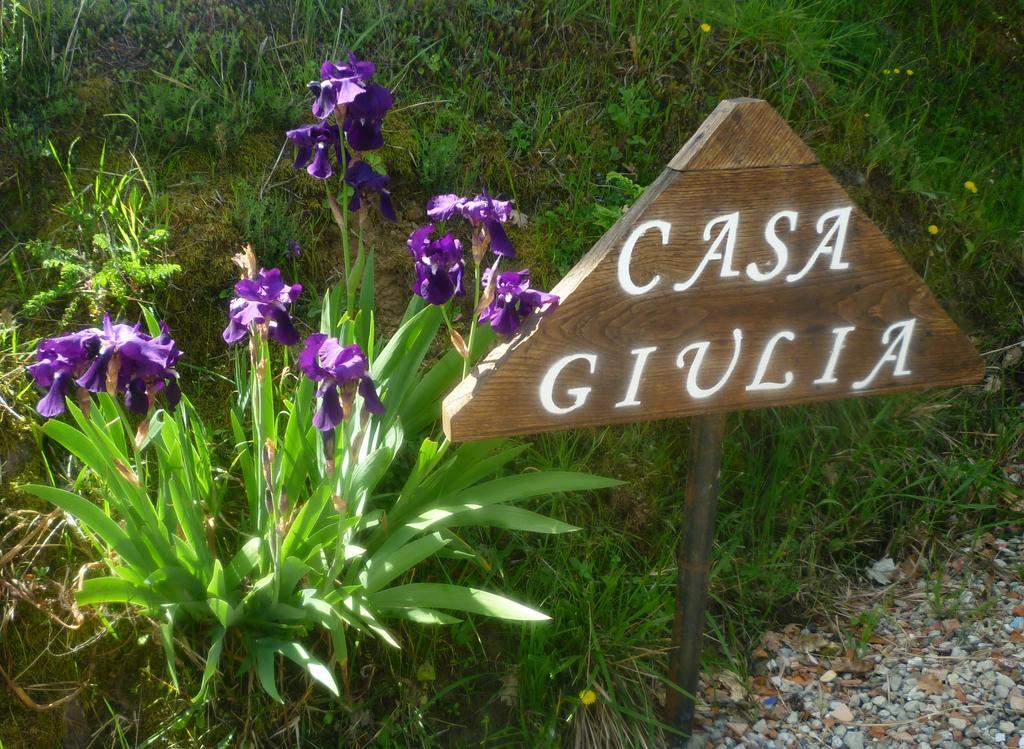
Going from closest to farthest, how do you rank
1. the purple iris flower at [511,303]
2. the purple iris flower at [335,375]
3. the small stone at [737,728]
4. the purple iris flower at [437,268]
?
the purple iris flower at [335,375], the purple iris flower at [511,303], the purple iris flower at [437,268], the small stone at [737,728]

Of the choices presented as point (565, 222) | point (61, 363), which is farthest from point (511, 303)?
point (565, 222)

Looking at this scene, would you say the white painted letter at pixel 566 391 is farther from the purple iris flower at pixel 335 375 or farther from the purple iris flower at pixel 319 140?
the purple iris flower at pixel 319 140

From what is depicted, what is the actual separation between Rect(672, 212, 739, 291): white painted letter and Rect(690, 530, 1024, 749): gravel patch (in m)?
1.28

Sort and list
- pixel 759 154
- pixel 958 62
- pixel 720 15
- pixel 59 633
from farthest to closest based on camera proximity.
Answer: pixel 958 62 → pixel 720 15 → pixel 59 633 → pixel 759 154

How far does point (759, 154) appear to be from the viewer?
165cm

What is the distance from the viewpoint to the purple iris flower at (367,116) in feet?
5.91

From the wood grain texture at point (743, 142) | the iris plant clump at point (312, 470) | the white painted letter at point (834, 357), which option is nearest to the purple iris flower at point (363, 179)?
the iris plant clump at point (312, 470)

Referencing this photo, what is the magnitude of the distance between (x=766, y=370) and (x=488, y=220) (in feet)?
2.06

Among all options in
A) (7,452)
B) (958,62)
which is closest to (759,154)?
(7,452)

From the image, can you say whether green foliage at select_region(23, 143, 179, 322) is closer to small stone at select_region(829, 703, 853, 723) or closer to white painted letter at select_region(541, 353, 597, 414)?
white painted letter at select_region(541, 353, 597, 414)

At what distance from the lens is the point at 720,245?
1661mm

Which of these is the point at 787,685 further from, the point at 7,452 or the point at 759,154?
the point at 7,452

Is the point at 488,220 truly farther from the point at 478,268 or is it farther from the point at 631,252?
the point at 631,252

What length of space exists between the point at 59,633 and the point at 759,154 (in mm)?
1838
